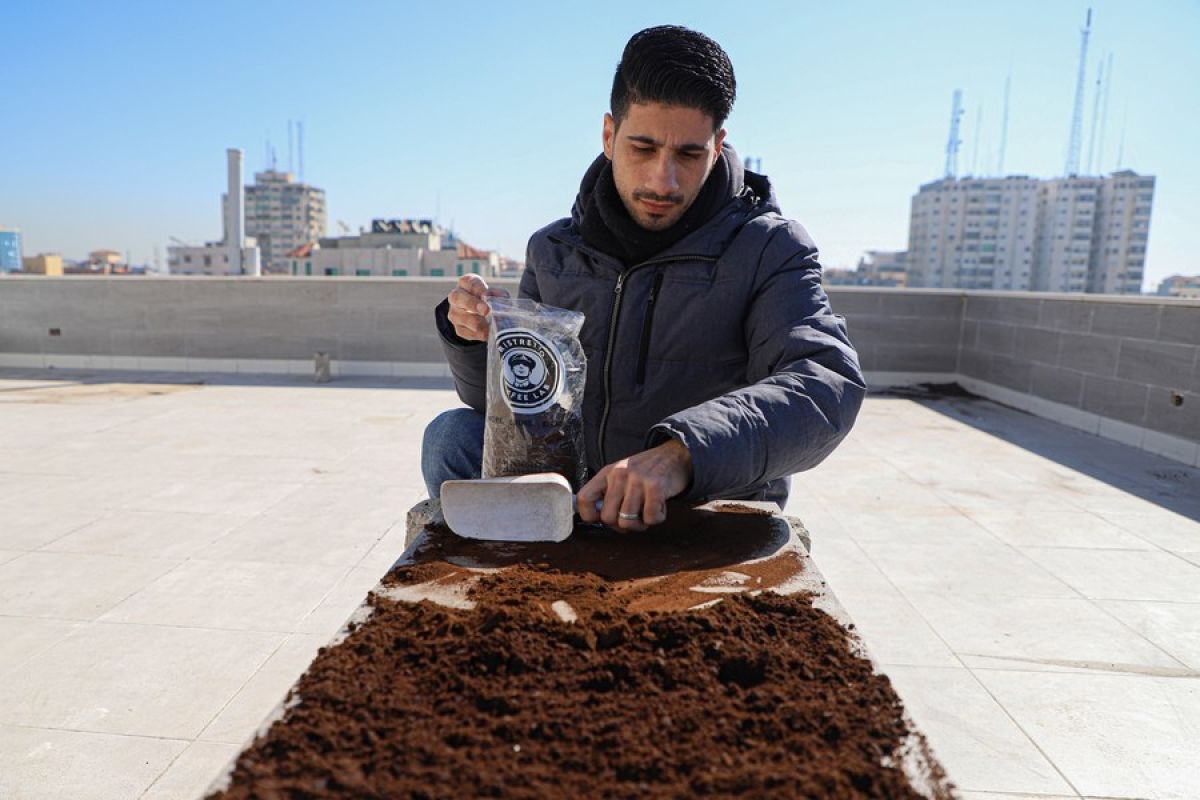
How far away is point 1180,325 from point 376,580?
17.2ft

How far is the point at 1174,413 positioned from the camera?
521cm

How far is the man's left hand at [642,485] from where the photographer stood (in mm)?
1205

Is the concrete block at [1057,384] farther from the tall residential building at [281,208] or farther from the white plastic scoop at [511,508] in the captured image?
the tall residential building at [281,208]

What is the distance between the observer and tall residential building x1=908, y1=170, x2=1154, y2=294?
65938mm

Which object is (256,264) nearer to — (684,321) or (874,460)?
(874,460)

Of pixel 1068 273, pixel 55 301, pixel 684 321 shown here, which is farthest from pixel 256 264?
pixel 1068 273

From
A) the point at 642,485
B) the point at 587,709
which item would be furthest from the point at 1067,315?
the point at 587,709

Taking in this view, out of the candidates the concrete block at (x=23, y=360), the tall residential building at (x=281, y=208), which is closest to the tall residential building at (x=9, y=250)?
the concrete block at (x=23, y=360)

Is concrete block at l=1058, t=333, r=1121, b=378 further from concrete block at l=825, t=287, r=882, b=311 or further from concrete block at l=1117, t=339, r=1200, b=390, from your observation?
concrete block at l=825, t=287, r=882, b=311

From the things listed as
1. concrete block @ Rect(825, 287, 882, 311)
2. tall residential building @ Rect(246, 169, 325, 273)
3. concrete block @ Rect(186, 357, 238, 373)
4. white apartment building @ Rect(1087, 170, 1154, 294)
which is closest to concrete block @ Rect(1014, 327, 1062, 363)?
concrete block @ Rect(825, 287, 882, 311)

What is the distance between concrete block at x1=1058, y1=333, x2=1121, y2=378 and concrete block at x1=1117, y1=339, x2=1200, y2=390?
3.8 inches

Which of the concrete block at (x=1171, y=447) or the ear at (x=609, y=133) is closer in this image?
the ear at (x=609, y=133)

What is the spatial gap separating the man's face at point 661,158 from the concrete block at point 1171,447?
4.89 metres

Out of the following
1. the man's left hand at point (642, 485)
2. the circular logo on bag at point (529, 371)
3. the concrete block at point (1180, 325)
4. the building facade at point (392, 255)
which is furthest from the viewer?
the building facade at point (392, 255)
